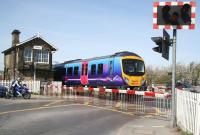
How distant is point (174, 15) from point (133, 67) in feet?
59.6

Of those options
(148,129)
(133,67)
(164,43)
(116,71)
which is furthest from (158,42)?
(133,67)

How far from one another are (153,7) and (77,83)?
1016 inches

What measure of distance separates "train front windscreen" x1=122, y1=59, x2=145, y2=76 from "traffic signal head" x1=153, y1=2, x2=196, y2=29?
1721cm

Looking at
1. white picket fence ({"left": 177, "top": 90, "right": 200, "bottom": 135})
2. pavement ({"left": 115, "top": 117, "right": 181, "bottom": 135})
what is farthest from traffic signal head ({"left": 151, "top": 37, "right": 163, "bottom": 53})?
pavement ({"left": 115, "top": 117, "right": 181, "bottom": 135})

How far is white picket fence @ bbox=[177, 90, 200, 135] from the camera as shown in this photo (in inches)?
372

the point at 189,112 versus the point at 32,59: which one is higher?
the point at 32,59

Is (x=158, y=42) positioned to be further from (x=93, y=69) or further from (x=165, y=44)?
(x=93, y=69)

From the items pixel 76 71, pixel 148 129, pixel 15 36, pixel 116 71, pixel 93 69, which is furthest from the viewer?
pixel 15 36

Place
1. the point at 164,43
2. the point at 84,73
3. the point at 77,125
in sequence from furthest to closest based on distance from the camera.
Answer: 1. the point at 84,73
2. the point at 164,43
3. the point at 77,125

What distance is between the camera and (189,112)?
10539mm

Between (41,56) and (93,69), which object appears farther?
(41,56)

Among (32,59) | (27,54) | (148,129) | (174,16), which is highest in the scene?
(27,54)

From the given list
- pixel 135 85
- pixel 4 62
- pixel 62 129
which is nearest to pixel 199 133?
pixel 62 129

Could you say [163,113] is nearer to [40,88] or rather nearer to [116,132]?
[116,132]
